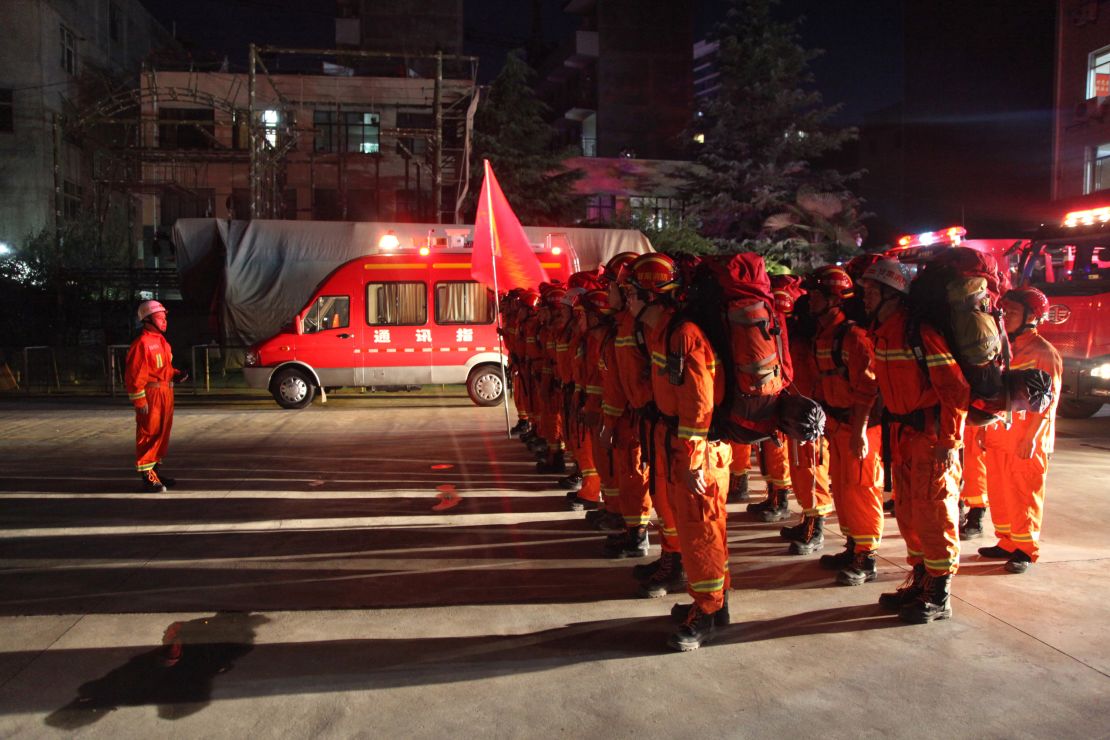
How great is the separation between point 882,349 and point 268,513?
5.45 meters

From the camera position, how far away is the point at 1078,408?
13125 mm

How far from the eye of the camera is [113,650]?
443 cm

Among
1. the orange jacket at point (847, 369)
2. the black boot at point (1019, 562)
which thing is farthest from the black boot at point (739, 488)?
the black boot at point (1019, 562)

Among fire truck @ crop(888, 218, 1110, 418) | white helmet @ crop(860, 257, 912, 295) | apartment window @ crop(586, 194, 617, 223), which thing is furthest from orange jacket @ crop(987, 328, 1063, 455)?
apartment window @ crop(586, 194, 617, 223)

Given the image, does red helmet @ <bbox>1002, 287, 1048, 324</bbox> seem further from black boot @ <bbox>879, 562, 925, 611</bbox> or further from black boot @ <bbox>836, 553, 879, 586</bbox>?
black boot @ <bbox>879, 562, 925, 611</bbox>

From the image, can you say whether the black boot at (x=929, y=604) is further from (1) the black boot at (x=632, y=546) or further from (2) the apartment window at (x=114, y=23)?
(2) the apartment window at (x=114, y=23)

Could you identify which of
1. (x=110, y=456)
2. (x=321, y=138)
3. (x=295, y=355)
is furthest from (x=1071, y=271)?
(x=321, y=138)

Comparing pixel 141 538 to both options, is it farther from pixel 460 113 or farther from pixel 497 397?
pixel 460 113

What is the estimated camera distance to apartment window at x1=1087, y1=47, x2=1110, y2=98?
23.5 meters

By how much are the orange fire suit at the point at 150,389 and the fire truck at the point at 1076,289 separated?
9.93 metres

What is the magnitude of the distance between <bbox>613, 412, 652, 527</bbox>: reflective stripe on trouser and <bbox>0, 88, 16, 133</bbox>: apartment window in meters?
34.1

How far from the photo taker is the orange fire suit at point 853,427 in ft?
17.6

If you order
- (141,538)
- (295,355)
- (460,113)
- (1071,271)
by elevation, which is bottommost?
(141,538)

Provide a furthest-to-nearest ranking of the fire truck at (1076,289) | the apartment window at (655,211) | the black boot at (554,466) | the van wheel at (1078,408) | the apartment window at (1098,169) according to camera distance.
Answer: the apartment window at (655,211) < the apartment window at (1098,169) < the van wheel at (1078,408) < the fire truck at (1076,289) < the black boot at (554,466)
